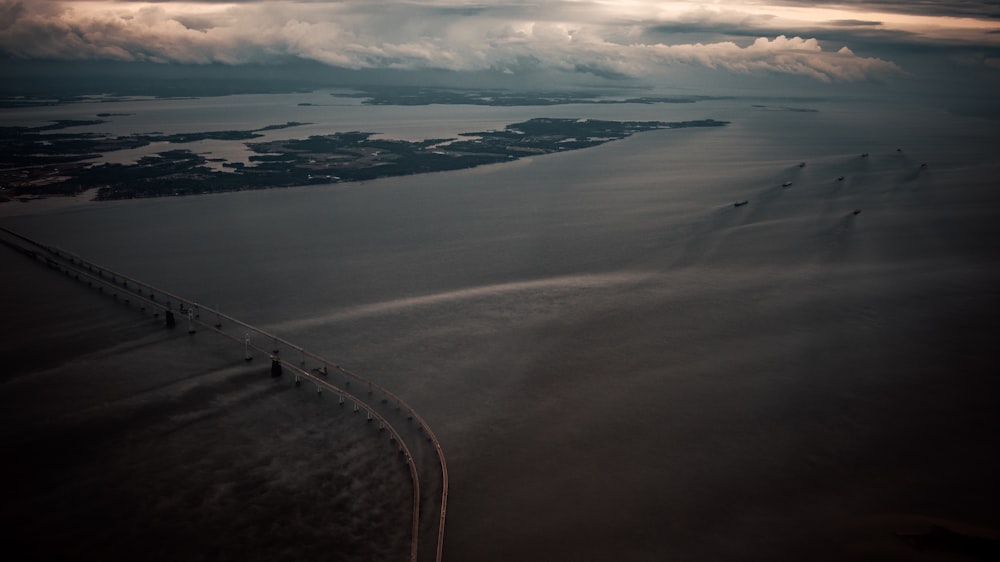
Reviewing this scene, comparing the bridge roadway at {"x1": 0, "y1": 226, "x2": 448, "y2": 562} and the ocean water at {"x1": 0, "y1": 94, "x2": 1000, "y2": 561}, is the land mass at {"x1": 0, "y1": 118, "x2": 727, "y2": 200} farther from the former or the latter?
the bridge roadway at {"x1": 0, "y1": 226, "x2": 448, "y2": 562}

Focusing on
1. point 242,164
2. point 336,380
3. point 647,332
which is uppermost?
point 242,164

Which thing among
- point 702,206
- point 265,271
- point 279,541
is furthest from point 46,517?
point 702,206

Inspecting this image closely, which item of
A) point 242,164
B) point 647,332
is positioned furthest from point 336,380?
point 242,164

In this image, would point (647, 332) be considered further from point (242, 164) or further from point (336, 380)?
point (242, 164)

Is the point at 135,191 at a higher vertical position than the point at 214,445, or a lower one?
higher

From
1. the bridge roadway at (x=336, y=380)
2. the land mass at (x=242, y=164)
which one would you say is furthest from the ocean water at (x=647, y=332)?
the land mass at (x=242, y=164)

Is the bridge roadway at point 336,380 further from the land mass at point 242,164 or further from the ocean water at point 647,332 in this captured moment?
the land mass at point 242,164

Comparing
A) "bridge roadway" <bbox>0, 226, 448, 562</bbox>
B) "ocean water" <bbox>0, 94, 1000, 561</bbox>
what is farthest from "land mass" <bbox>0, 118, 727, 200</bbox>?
"bridge roadway" <bbox>0, 226, 448, 562</bbox>

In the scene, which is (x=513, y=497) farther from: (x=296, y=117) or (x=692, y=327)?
(x=296, y=117)
